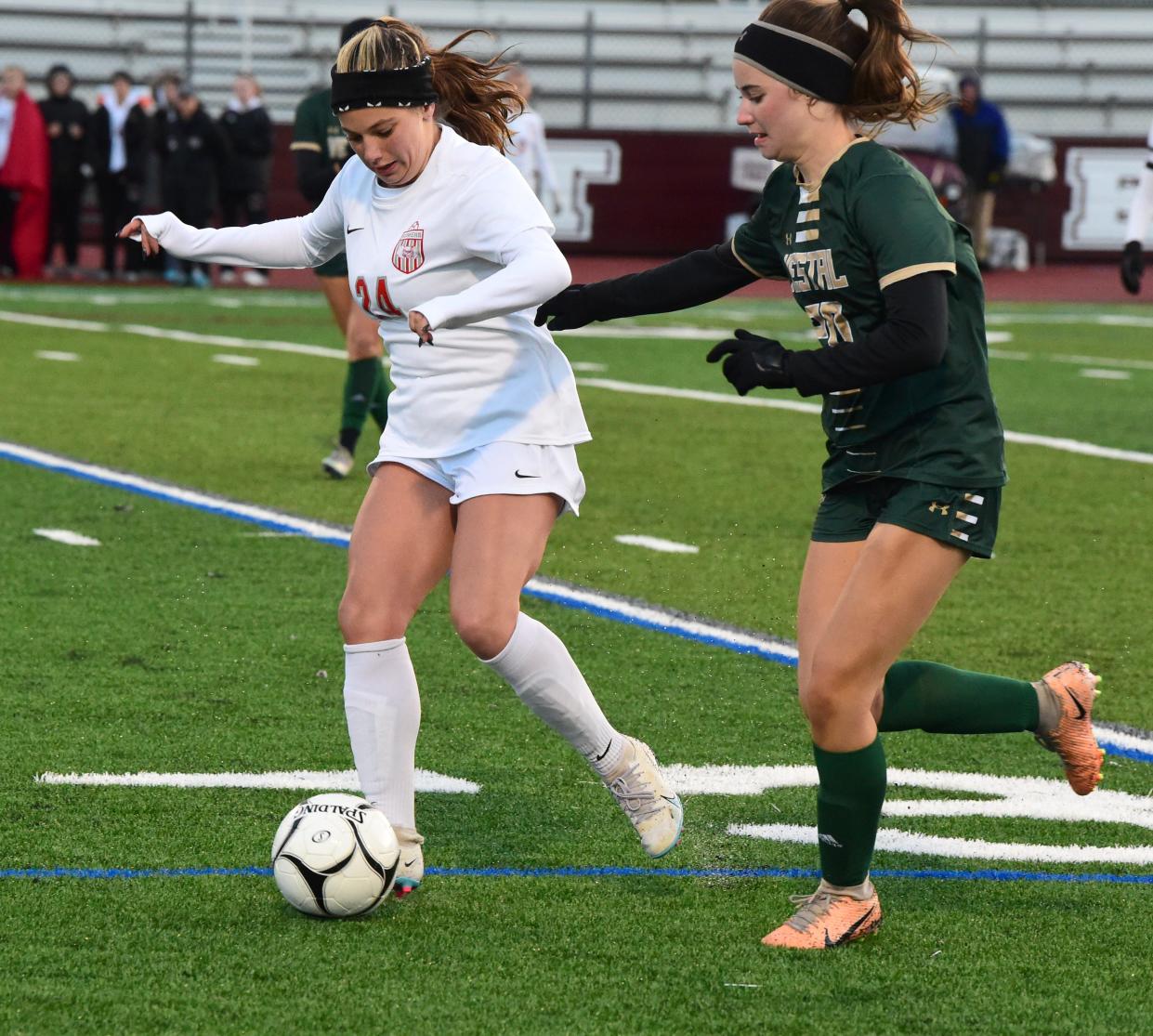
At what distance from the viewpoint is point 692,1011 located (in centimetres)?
379

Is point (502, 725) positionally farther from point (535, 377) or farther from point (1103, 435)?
point (1103, 435)

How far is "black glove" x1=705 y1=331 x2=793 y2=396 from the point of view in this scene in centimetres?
394

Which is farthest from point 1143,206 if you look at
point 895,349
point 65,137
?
point 65,137

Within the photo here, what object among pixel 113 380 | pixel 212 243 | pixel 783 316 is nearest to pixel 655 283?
pixel 212 243

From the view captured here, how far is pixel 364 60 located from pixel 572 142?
2282cm

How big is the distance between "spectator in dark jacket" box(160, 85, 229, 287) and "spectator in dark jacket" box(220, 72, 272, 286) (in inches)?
5.6

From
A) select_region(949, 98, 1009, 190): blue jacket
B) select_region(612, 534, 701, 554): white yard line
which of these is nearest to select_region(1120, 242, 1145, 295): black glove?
select_region(612, 534, 701, 554): white yard line

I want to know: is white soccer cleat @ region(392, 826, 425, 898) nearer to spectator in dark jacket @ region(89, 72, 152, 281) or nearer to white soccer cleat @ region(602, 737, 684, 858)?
white soccer cleat @ region(602, 737, 684, 858)

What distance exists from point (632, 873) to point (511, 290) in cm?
128

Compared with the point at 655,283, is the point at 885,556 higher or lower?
lower

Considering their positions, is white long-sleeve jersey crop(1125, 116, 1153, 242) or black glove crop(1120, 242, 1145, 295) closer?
black glove crop(1120, 242, 1145, 295)

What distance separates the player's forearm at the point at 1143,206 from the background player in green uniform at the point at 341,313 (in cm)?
444

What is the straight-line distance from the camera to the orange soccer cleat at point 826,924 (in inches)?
164

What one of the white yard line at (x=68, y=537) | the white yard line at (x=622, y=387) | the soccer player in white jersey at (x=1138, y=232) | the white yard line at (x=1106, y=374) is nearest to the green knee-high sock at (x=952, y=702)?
the white yard line at (x=68, y=537)
